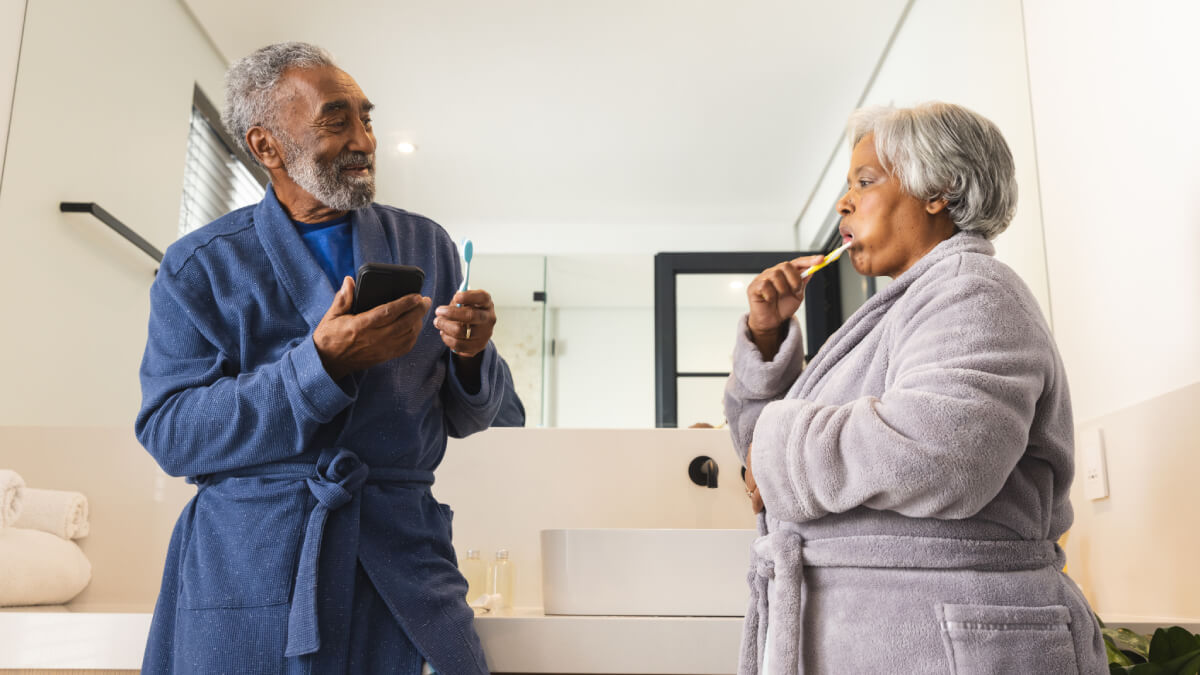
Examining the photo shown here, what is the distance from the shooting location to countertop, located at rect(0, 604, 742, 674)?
1134mm

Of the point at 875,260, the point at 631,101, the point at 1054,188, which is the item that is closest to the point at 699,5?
the point at 631,101

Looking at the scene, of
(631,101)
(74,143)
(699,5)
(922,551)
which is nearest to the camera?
(922,551)

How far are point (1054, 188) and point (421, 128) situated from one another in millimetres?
1826

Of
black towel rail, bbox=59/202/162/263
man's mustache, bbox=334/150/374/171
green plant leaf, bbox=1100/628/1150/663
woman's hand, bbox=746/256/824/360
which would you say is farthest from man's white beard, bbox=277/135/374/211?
black towel rail, bbox=59/202/162/263

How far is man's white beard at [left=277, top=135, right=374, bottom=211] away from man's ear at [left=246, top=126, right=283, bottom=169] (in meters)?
0.03

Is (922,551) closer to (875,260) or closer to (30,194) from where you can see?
(875,260)

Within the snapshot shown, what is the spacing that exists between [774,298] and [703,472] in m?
0.63

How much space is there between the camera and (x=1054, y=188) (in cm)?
151

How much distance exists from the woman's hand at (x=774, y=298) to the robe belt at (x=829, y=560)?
0.27 m

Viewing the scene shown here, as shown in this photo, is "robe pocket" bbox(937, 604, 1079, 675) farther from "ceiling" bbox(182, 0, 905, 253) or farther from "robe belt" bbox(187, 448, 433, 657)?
"ceiling" bbox(182, 0, 905, 253)

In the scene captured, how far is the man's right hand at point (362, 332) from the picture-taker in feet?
2.84

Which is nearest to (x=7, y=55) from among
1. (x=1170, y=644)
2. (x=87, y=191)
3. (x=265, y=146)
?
(x=87, y=191)

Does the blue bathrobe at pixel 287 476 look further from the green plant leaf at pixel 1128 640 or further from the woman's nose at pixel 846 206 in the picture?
the green plant leaf at pixel 1128 640

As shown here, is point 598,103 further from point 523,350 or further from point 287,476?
point 287,476
